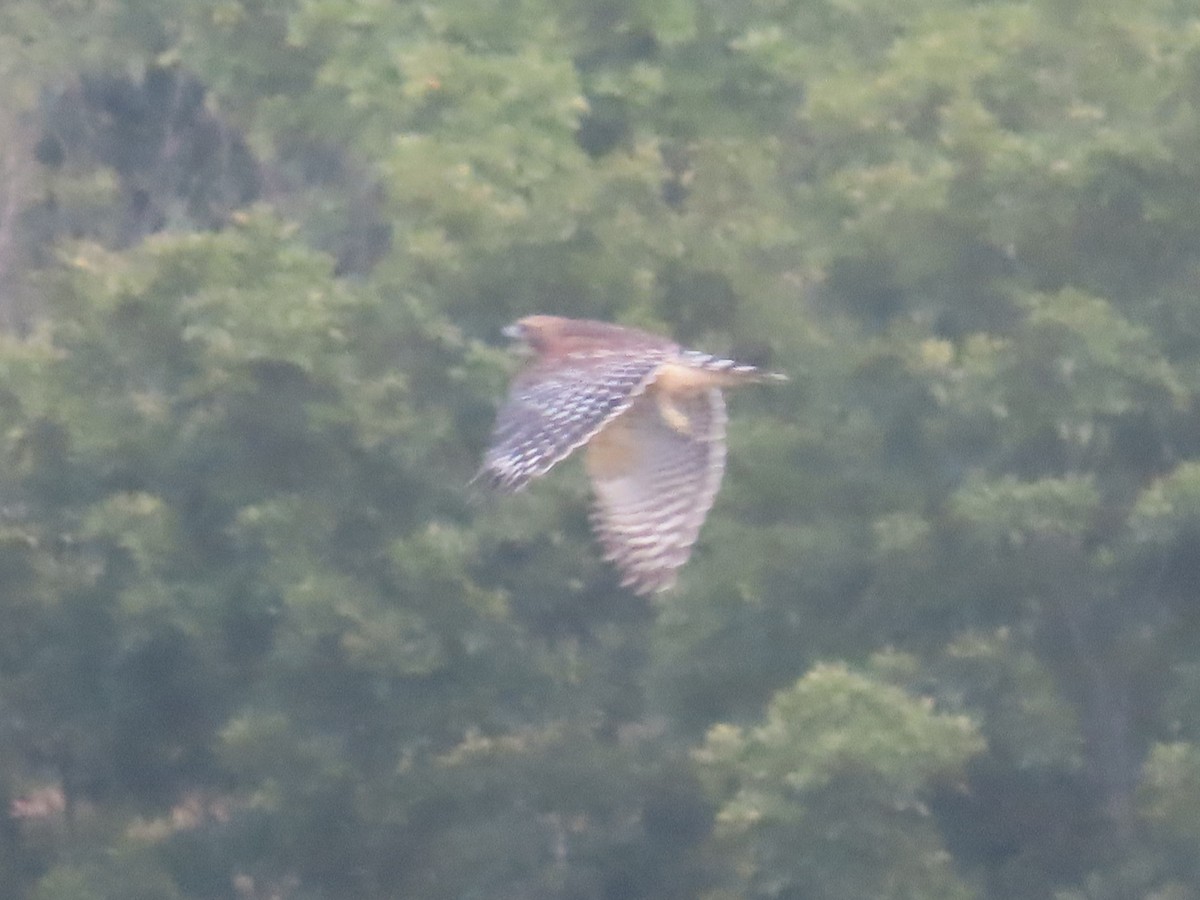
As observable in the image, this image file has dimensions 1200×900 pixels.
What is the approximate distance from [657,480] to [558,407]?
112 cm

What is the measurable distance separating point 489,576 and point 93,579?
6.37 ft

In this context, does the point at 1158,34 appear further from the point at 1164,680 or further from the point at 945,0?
the point at 1164,680

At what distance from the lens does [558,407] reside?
6.36m

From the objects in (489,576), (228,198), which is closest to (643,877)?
(489,576)

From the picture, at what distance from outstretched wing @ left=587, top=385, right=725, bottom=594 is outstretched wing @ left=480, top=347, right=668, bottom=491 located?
19.6 inches

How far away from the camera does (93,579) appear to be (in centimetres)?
1213

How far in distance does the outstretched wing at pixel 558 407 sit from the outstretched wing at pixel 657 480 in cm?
50

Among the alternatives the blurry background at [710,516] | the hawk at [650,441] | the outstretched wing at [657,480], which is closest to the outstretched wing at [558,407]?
the hawk at [650,441]

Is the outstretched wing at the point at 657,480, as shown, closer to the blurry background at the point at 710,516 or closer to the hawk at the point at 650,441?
the hawk at the point at 650,441

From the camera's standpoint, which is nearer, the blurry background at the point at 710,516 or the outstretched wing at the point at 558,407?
the outstretched wing at the point at 558,407

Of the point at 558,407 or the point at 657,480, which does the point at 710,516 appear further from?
the point at 558,407

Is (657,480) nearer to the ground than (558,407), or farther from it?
nearer to the ground

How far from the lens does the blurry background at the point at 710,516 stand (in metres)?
10.3

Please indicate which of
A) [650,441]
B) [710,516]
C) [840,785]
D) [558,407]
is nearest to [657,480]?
[650,441]
